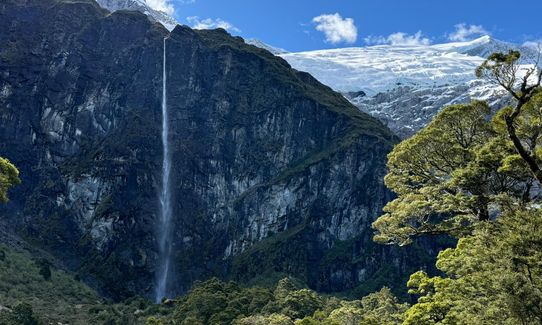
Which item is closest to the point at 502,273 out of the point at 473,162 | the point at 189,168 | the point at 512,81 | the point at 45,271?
the point at 473,162

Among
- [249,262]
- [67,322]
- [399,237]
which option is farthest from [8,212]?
[399,237]

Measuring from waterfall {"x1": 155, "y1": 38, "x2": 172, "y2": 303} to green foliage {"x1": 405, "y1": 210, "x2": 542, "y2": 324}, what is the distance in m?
135

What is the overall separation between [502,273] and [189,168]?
162m

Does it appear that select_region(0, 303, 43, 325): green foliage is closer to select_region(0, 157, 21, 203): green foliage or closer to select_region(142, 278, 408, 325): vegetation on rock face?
select_region(142, 278, 408, 325): vegetation on rock face

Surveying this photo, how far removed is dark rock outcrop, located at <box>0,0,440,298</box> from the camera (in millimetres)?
160125

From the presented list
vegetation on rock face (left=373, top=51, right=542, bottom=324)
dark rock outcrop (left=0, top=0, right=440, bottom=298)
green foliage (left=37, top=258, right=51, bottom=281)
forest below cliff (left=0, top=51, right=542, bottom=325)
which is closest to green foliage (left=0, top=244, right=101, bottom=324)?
green foliage (left=37, top=258, right=51, bottom=281)

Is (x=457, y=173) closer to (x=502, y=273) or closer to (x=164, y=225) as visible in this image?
(x=502, y=273)

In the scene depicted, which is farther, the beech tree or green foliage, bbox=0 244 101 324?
green foliage, bbox=0 244 101 324

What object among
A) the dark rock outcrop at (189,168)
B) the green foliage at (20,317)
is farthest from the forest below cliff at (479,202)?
the dark rock outcrop at (189,168)

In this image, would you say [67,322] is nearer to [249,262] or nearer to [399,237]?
[249,262]

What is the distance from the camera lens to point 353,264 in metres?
158

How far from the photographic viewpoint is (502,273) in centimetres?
2219

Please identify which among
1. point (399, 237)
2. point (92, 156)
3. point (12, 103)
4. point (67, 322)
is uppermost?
point (12, 103)

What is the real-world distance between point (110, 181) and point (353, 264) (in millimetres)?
74043
